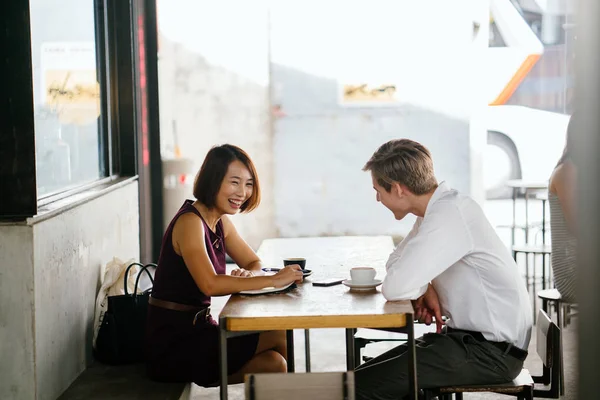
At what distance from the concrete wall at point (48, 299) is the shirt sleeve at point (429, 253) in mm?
1229

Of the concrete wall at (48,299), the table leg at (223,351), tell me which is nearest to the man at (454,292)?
the table leg at (223,351)

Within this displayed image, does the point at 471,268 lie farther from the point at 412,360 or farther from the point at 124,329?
the point at 124,329

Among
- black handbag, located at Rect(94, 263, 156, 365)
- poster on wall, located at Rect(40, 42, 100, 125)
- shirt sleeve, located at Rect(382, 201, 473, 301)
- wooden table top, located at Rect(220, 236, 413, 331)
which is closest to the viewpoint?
wooden table top, located at Rect(220, 236, 413, 331)

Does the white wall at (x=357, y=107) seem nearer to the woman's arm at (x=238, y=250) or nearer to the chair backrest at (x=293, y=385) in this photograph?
the woman's arm at (x=238, y=250)

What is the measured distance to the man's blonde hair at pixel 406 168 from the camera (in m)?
2.83

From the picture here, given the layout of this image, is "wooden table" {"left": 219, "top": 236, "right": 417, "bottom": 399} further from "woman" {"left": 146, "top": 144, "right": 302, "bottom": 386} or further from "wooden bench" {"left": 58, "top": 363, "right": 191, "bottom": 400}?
"wooden bench" {"left": 58, "top": 363, "right": 191, "bottom": 400}

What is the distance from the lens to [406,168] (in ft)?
9.27

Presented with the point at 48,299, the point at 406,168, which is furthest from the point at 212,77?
the point at 406,168

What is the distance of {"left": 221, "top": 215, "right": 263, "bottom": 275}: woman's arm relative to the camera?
3.57 meters

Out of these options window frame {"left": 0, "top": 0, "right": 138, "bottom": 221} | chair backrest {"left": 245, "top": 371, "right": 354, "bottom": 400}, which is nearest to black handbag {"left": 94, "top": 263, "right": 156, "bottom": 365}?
window frame {"left": 0, "top": 0, "right": 138, "bottom": 221}

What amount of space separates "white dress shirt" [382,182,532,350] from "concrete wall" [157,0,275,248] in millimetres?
5038

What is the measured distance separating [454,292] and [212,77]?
5.24 meters

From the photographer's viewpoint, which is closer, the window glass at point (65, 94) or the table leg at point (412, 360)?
the table leg at point (412, 360)

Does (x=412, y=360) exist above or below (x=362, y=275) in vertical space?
below
